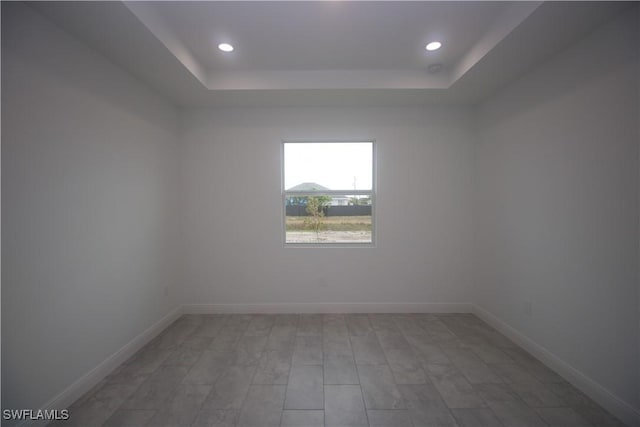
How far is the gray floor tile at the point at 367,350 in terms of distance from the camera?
2.15 m

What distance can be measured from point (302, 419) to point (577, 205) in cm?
257

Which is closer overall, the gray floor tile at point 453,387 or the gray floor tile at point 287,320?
the gray floor tile at point 453,387

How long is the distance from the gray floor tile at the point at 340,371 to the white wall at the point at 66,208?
6.19ft

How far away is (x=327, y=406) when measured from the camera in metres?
1.66

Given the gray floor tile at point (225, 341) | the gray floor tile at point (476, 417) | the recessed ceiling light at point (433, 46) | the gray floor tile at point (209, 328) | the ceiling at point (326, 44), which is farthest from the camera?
the gray floor tile at point (209, 328)

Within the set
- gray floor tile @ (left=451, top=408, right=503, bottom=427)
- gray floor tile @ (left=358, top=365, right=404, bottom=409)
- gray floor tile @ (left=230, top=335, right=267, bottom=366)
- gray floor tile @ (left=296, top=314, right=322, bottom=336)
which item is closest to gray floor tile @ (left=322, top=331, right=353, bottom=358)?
gray floor tile @ (left=296, top=314, right=322, bottom=336)

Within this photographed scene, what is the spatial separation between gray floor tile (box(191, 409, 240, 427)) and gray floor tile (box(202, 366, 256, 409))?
41 mm

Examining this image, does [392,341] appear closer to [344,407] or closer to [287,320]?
[344,407]

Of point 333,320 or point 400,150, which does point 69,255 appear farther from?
point 400,150

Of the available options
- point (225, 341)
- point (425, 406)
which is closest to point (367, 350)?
point (425, 406)

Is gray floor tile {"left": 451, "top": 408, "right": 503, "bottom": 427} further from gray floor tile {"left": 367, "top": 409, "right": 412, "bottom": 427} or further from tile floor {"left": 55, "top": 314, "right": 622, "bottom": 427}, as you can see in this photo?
gray floor tile {"left": 367, "top": 409, "right": 412, "bottom": 427}

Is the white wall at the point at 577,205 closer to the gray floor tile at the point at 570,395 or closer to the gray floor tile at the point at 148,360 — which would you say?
the gray floor tile at the point at 570,395

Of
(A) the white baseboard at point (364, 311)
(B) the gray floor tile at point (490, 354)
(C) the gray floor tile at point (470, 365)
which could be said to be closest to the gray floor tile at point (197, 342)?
(A) the white baseboard at point (364, 311)

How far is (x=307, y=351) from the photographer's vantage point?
7.54 feet
